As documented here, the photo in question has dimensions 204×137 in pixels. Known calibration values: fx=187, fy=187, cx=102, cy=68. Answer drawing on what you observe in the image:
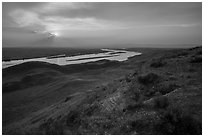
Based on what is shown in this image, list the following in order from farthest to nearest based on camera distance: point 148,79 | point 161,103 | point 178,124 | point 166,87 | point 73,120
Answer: point 148,79, point 166,87, point 73,120, point 161,103, point 178,124

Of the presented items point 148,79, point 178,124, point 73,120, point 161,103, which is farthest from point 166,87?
point 73,120

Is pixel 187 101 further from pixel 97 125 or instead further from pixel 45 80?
pixel 45 80

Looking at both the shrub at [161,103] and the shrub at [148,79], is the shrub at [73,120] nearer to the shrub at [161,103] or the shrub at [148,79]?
the shrub at [161,103]

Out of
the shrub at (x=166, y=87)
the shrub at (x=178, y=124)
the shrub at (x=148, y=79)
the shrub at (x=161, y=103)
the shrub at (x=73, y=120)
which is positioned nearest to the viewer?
the shrub at (x=178, y=124)

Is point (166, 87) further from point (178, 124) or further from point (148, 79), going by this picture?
point (178, 124)

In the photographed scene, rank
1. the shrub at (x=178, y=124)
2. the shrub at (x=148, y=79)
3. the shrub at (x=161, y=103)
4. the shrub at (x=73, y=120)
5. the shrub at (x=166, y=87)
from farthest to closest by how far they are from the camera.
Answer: the shrub at (x=148, y=79), the shrub at (x=166, y=87), the shrub at (x=73, y=120), the shrub at (x=161, y=103), the shrub at (x=178, y=124)

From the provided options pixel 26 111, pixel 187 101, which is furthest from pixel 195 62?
pixel 26 111

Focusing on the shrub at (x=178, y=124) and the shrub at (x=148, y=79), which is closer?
the shrub at (x=178, y=124)

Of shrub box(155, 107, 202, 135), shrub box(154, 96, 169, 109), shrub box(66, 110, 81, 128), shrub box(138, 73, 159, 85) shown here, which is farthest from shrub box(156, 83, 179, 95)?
shrub box(66, 110, 81, 128)

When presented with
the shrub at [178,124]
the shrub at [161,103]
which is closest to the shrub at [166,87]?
the shrub at [161,103]
